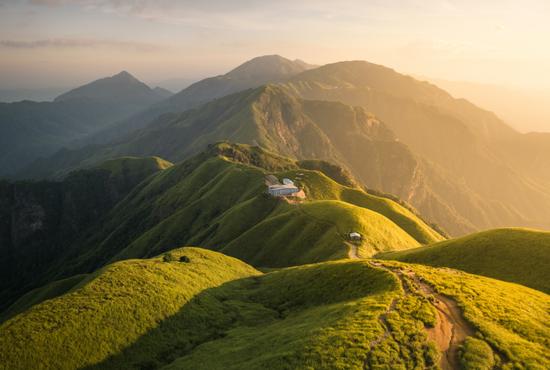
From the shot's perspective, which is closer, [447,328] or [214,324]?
[447,328]

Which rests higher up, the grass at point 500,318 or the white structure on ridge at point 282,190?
the grass at point 500,318

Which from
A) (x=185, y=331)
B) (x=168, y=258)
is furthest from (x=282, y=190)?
(x=185, y=331)

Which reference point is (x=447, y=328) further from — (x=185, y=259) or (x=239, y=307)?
(x=185, y=259)

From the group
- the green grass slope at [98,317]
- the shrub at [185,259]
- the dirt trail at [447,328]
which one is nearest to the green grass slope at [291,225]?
the shrub at [185,259]

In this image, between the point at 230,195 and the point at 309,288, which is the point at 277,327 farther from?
the point at 230,195

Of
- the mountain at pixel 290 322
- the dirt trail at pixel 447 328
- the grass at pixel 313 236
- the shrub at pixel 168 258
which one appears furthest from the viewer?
the grass at pixel 313 236

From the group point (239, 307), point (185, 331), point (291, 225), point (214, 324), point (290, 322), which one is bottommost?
point (291, 225)

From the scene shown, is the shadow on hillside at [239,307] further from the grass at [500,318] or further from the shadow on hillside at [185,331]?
the grass at [500,318]

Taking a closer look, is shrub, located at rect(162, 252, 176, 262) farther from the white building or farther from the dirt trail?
the white building
